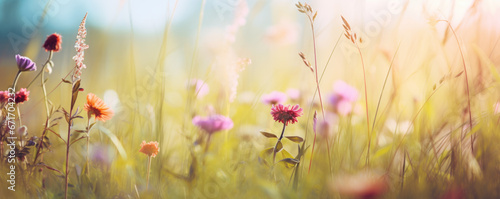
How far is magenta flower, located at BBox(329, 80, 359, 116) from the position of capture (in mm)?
1149

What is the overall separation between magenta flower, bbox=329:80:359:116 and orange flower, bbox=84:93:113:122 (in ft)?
2.18

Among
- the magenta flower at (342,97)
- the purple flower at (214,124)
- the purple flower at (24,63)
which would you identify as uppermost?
the magenta flower at (342,97)

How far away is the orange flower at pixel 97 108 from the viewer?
722 millimetres

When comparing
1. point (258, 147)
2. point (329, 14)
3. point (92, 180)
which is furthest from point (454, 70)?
point (92, 180)

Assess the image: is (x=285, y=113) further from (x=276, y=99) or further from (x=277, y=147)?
(x=276, y=99)

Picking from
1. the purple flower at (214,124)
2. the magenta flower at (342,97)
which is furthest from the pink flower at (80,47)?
the magenta flower at (342,97)

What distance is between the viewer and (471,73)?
839mm

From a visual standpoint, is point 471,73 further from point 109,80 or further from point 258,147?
point 109,80

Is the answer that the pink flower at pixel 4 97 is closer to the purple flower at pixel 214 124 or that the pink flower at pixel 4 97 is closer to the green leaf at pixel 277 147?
the purple flower at pixel 214 124

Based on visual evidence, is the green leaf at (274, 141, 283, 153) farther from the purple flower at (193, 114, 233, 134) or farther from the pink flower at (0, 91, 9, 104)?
the pink flower at (0, 91, 9, 104)

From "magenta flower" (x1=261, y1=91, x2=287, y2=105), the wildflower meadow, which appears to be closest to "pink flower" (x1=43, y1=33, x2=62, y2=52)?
the wildflower meadow

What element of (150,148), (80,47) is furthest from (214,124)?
(80,47)

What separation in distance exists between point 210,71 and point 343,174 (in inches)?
19.7

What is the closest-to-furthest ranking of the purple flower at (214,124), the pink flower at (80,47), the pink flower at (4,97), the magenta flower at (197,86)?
the pink flower at (80,47) → the pink flower at (4,97) → the purple flower at (214,124) → the magenta flower at (197,86)
